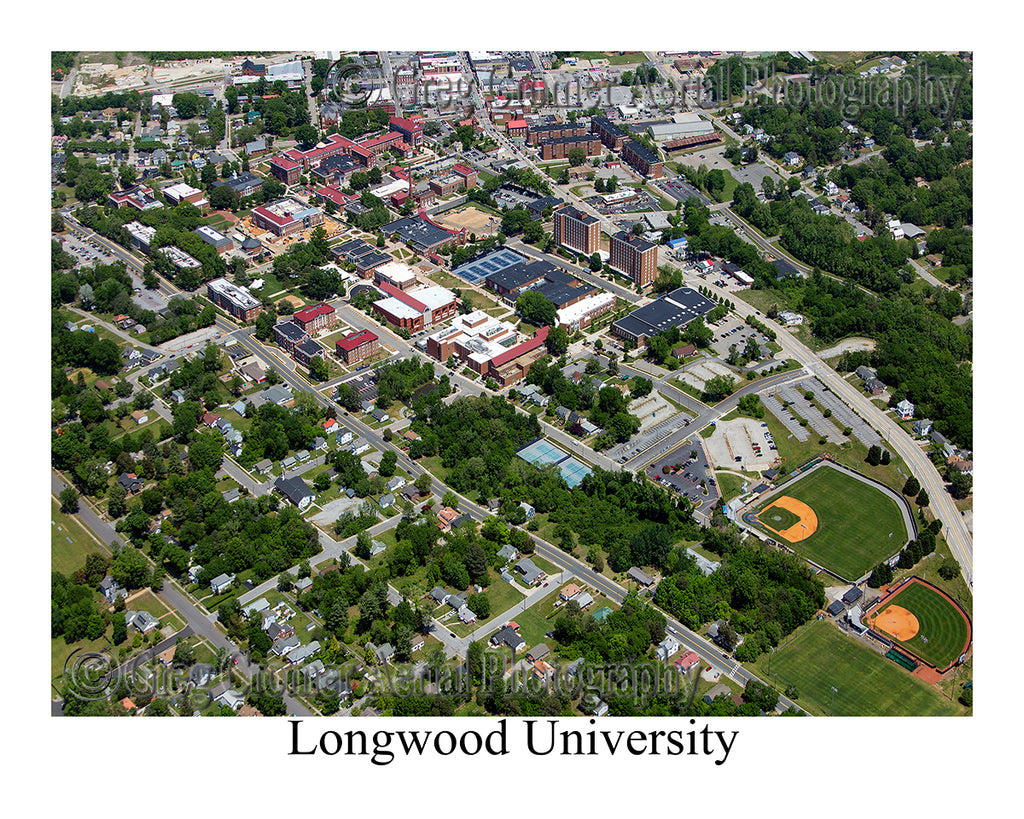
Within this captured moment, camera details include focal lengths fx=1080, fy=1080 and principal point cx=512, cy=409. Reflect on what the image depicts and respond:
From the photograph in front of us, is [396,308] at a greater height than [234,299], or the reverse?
[234,299]

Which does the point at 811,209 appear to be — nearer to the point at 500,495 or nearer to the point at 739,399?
the point at 739,399

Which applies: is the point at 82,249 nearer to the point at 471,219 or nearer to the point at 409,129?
the point at 471,219

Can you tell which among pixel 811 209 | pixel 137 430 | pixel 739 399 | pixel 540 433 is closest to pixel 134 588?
pixel 137 430

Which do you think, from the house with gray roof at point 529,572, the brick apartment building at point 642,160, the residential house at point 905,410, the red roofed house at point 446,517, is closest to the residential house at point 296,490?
the red roofed house at point 446,517

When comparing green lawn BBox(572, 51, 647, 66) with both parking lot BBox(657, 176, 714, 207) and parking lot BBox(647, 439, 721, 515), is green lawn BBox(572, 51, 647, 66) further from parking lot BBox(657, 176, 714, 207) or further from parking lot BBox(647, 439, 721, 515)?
parking lot BBox(647, 439, 721, 515)

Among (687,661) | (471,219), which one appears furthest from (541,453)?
(471,219)
